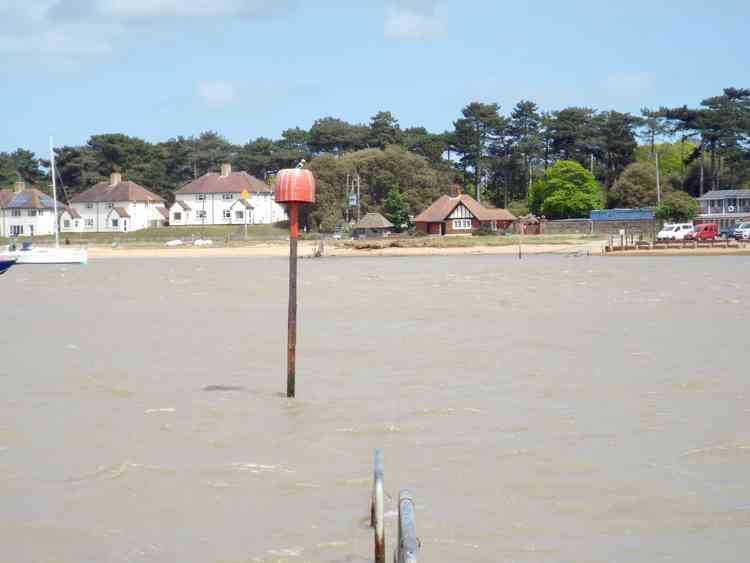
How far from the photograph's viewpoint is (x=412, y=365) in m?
16.6

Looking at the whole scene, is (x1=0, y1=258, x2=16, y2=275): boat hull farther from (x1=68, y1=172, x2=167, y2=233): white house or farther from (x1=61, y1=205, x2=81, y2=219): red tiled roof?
(x1=61, y1=205, x2=81, y2=219): red tiled roof

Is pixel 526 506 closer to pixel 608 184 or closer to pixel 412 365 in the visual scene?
pixel 412 365

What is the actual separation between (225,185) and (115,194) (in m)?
13.3

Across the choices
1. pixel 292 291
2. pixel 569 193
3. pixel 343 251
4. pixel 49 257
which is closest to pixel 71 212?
pixel 343 251

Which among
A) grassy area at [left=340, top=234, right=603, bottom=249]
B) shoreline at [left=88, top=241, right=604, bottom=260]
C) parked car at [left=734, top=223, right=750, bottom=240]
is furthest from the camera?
grassy area at [left=340, top=234, right=603, bottom=249]

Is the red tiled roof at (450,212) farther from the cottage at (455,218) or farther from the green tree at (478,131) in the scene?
the green tree at (478,131)

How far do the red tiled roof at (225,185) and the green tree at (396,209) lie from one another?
2050 centimetres

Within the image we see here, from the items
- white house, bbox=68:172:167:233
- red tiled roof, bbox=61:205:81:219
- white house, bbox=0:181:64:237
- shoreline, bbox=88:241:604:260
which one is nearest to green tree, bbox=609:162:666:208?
shoreline, bbox=88:241:604:260

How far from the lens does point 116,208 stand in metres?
112

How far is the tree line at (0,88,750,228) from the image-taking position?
101 meters

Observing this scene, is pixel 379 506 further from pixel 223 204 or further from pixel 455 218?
pixel 223 204

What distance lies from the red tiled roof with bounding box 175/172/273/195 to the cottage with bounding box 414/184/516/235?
25.4 meters

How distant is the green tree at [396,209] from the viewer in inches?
3780

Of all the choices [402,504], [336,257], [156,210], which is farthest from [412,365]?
[156,210]
